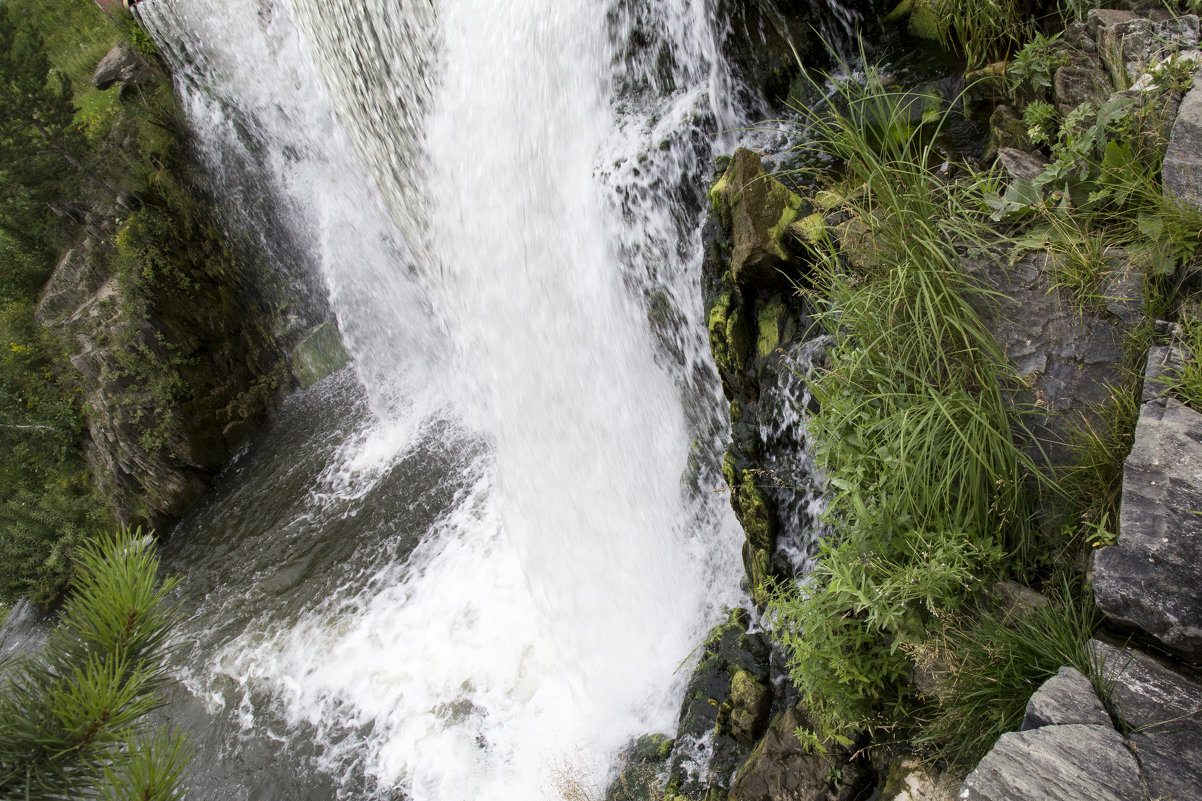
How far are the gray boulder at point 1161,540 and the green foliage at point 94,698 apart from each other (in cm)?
314

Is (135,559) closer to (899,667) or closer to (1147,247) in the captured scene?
(899,667)

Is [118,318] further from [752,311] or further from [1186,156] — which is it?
[1186,156]

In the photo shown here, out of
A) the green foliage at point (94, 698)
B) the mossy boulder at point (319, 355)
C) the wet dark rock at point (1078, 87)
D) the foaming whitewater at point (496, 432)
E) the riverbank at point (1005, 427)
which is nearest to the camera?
the green foliage at point (94, 698)

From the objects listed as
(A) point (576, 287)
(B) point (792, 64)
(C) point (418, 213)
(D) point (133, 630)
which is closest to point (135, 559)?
(D) point (133, 630)

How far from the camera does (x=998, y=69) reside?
3.37m

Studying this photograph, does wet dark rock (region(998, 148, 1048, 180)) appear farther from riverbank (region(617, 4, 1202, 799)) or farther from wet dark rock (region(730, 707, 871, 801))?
wet dark rock (region(730, 707, 871, 801))

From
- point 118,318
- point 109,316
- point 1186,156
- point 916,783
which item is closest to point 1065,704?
point 916,783

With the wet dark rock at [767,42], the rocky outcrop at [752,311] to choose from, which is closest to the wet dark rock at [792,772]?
the rocky outcrop at [752,311]

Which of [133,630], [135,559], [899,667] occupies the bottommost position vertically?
[899,667]

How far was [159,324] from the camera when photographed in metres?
10.7

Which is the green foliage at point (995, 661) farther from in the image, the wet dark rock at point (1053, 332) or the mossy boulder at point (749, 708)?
the mossy boulder at point (749, 708)

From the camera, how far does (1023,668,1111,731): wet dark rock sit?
2055 millimetres

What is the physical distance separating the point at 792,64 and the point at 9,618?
45.0ft

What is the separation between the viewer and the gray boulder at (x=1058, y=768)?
74.4 inches
